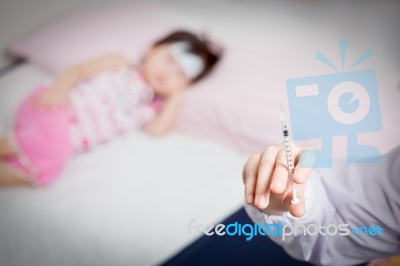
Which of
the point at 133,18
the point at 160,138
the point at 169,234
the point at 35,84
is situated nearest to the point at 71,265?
the point at 169,234

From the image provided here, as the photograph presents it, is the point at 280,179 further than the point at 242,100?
No

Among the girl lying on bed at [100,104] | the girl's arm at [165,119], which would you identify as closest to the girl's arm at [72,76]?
the girl lying on bed at [100,104]

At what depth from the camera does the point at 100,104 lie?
84cm

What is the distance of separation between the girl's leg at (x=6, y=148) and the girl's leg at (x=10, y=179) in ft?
0.12

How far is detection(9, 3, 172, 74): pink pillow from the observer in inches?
34.7

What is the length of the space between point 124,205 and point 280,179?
1.03 ft

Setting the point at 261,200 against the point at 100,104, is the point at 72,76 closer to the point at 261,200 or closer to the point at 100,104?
the point at 100,104

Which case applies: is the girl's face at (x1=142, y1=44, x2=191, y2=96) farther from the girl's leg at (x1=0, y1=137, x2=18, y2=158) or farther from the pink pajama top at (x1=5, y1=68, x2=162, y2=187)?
the girl's leg at (x1=0, y1=137, x2=18, y2=158)

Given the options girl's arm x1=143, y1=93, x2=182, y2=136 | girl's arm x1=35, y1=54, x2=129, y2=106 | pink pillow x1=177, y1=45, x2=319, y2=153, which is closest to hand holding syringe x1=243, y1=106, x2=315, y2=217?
pink pillow x1=177, y1=45, x2=319, y2=153

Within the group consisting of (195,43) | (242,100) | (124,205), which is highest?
(195,43)

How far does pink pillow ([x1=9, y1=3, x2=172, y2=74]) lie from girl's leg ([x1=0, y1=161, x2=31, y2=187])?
0.25 m

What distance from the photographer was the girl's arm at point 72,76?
79 centimetres

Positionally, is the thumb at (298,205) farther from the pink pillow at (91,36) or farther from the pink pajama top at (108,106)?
the pink pillow at (91,36)

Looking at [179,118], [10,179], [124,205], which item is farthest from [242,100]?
[10,179]
